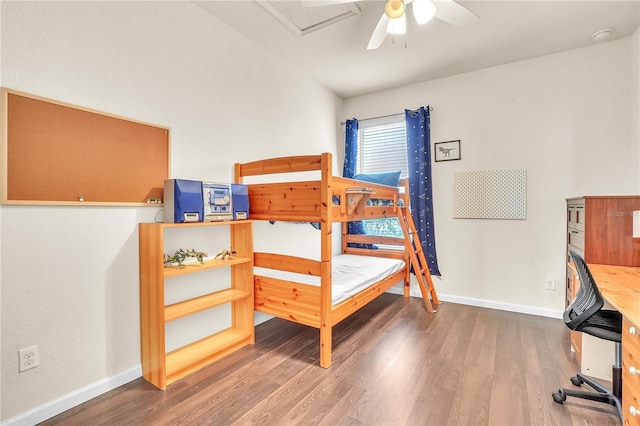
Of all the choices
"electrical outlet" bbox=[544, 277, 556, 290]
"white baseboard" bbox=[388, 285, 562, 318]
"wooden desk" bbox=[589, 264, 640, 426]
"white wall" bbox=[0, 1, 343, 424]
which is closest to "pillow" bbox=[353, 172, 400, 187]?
"white baseboard" bbox=[388, 285, 562, 318]

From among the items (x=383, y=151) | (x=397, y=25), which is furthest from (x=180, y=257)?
(x=383, y=151)

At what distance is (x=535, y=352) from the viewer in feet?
7.79

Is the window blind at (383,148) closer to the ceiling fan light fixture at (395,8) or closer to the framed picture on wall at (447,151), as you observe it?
the framed picture on wall at (447,151)

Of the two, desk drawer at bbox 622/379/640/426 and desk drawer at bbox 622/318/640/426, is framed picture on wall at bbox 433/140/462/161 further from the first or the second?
desk drawer at bbox 622/379/640/426

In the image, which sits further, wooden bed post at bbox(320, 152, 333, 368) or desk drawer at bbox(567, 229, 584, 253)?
desk drawer at bbox(567, 229, 584, 253)

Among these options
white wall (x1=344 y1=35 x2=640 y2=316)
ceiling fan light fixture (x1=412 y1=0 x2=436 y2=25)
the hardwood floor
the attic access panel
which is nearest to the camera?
the hardwood floor

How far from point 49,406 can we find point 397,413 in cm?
195

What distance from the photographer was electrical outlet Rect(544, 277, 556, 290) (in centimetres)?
313

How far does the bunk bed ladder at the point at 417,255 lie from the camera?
3332mm

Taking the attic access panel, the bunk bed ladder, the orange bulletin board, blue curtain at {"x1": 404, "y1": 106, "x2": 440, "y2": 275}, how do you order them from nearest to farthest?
the orange bulletin board < the attic access panel < the bunk bed ladder < blue curtain at {"x1": 404, "y1": 106, "x2": 440, "y2": 275}

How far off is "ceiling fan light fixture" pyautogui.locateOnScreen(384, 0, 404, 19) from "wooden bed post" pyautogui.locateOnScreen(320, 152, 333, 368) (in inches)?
38.6

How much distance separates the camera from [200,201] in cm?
209

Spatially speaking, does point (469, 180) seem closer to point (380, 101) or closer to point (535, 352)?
A: point (380, 101)

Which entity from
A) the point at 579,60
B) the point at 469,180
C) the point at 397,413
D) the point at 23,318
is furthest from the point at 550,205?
the point at 23,318
